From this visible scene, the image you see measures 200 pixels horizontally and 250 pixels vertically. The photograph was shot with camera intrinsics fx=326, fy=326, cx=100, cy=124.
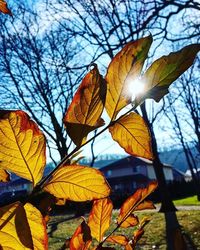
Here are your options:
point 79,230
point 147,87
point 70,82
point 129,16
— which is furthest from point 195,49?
point 70,82

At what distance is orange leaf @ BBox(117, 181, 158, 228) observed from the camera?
516mm

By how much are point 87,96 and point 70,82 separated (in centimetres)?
1259

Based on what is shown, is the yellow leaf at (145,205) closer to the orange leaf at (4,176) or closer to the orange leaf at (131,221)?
the orange leaf at (131,221)

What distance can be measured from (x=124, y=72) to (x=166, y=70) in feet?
0.14

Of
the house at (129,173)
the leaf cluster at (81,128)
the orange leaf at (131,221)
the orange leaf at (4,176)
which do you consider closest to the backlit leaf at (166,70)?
the leaf cluster at (81,128)

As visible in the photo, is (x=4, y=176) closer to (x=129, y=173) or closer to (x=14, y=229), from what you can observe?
(x=14, y=229)

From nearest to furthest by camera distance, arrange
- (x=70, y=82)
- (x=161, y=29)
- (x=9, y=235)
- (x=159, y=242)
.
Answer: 1. (x=9, y=235)
2. (x=159, y=242)
3. (x=161, y=29)
4. (x=70, y=82)

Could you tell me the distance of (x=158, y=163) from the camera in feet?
43.6

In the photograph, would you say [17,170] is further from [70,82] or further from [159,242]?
[70,82]

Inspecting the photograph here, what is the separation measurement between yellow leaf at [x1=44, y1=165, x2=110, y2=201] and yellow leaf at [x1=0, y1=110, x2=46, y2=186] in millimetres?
22

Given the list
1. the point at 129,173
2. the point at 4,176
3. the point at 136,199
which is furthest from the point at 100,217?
the point at 129,173

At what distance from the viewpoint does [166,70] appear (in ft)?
1.04

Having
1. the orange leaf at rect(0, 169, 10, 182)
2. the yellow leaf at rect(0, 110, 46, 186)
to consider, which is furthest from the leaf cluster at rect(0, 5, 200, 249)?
the orange leaf at rect(0, 169, 10, 182)

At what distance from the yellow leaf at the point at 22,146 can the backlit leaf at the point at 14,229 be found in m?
0.04
